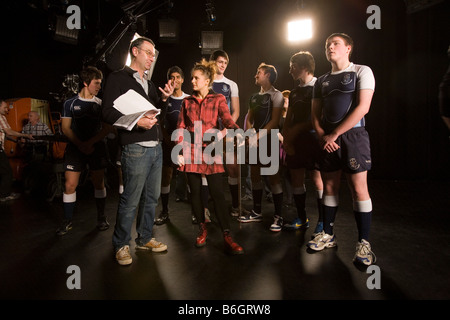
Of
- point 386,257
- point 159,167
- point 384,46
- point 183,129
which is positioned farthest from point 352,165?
point 384,46

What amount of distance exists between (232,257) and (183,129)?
1077 mm

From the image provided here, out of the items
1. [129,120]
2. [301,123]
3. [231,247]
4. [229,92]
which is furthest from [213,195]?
[229,92]

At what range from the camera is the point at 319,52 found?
5.70 metres

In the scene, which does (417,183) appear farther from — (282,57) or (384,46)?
(282,57)

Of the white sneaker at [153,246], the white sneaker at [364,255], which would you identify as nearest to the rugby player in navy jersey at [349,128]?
the white sneaker at [364,255]

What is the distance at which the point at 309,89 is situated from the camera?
8.29 feet

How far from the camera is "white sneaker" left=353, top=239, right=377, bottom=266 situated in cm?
196

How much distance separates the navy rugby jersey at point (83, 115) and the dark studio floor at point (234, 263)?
101 centimetres

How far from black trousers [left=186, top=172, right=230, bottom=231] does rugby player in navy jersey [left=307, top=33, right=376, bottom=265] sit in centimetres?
82

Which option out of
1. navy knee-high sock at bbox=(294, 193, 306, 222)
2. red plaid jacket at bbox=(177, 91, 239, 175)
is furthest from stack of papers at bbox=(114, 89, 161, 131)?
navy knee-high sock at bbox=(294, 193, 306, 222)

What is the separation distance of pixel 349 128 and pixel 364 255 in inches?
35.5

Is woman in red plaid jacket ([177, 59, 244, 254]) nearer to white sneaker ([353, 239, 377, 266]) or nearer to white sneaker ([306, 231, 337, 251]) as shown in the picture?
white sneaker ([306, 231, 337, 251])

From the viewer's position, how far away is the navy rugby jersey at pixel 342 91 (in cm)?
195
